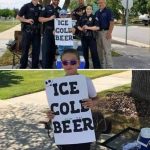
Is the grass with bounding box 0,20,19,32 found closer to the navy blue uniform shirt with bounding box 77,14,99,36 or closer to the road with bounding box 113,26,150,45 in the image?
the navy blue uniform shirt with bounding box 77,14,99,36

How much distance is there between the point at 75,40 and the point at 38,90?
143 inches

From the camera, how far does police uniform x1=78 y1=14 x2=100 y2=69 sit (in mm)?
6559

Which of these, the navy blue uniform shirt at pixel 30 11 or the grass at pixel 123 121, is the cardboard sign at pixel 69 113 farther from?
the grass at pixel 123 121

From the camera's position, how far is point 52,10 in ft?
21.6

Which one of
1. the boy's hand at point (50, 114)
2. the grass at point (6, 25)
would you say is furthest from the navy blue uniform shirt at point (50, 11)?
the boy's hand at point (50, 114)

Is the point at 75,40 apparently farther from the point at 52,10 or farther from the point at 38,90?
the point at 38,90

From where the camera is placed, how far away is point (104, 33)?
6594 millimetres

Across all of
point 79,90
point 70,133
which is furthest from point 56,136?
point 79,90

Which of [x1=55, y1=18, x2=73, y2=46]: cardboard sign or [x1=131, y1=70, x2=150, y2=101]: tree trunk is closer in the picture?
[x1=55, y1=18, x2=73, y2=46]: cardboard sign

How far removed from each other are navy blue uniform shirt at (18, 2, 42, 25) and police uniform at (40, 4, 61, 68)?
6cm

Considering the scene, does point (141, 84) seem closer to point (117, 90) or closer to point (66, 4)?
point (117, 90)

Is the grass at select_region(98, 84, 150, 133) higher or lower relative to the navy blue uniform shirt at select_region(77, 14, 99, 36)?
lower

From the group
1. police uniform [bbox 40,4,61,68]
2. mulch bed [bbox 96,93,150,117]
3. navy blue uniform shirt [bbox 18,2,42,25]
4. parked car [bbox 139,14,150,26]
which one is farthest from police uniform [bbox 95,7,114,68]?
mulch bed [bbox 96,93,150,117]

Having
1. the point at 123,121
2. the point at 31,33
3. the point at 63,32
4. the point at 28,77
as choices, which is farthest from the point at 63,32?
the point at 123,121
